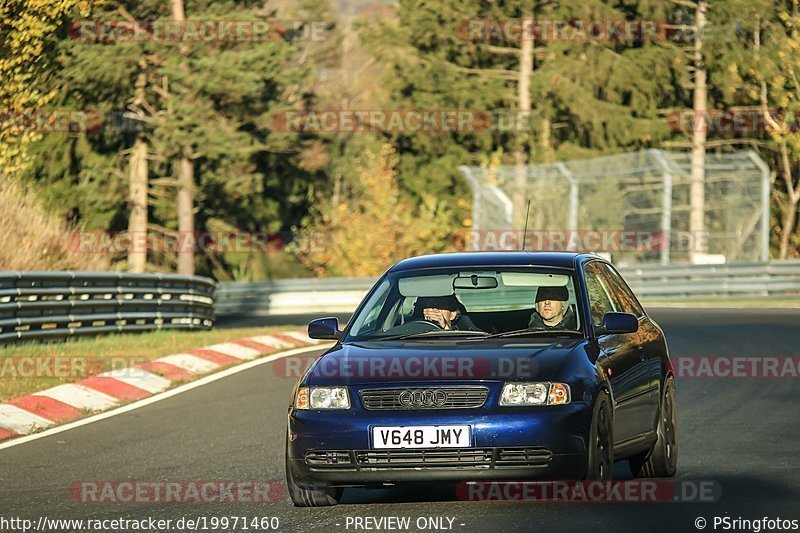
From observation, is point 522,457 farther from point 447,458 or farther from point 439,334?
point 439,334

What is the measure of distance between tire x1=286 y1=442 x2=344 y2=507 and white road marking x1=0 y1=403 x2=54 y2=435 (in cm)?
513

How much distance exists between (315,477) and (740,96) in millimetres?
47306

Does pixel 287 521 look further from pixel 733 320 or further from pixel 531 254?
pixel 733 320

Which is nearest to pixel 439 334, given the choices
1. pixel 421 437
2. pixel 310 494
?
pixel 421 437

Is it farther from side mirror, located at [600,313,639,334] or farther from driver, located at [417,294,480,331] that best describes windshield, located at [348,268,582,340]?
A: side mirror, located at [600,313,639,334]

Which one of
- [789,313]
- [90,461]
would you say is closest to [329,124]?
[789,313]

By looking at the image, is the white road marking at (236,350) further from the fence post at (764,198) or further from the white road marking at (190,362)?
the fence post at (764,198)

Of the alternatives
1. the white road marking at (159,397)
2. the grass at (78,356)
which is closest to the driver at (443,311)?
the white road marking at (159,397)

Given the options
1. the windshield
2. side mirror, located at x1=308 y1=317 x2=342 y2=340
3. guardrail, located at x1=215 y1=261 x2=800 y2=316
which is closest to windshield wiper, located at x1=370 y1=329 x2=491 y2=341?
the windshield

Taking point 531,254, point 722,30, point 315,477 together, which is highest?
point 722,30

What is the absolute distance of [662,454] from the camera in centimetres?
935

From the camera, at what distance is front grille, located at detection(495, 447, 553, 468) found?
302 inches

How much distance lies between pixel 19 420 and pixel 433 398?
6.35m

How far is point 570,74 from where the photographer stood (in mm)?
53250
